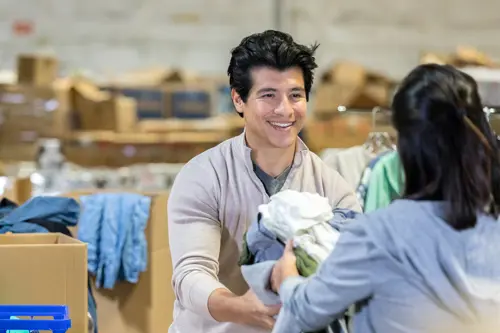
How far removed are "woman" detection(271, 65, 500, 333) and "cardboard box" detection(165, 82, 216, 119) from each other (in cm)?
624

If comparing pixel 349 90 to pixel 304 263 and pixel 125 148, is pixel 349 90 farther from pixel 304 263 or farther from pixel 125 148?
pixel 304 263

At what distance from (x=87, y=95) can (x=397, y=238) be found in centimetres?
607

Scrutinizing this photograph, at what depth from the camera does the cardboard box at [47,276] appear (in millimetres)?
2605

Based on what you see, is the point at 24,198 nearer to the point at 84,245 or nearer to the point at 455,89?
the point at 84,245

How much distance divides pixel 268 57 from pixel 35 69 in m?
5.46

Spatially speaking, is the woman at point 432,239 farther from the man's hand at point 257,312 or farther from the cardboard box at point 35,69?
the cardboard box at point 35,69

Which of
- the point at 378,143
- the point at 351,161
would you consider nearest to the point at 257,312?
the point at 351,161

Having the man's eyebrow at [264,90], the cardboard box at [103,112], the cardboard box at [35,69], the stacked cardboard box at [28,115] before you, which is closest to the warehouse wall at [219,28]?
the cardboard box at [35,69]

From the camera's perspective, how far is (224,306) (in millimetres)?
2160

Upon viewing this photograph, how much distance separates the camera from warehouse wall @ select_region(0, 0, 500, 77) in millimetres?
9133

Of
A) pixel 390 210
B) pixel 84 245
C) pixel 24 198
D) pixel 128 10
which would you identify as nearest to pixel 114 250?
pixel 24 198

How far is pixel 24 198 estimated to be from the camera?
4508 millimetres

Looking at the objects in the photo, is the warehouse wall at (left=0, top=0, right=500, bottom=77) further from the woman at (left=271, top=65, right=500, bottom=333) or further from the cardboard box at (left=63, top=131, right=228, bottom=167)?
the woman at (left=271, top=65, right=500, bottom=333)

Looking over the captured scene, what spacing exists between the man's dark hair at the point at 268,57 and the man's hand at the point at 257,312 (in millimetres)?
543
